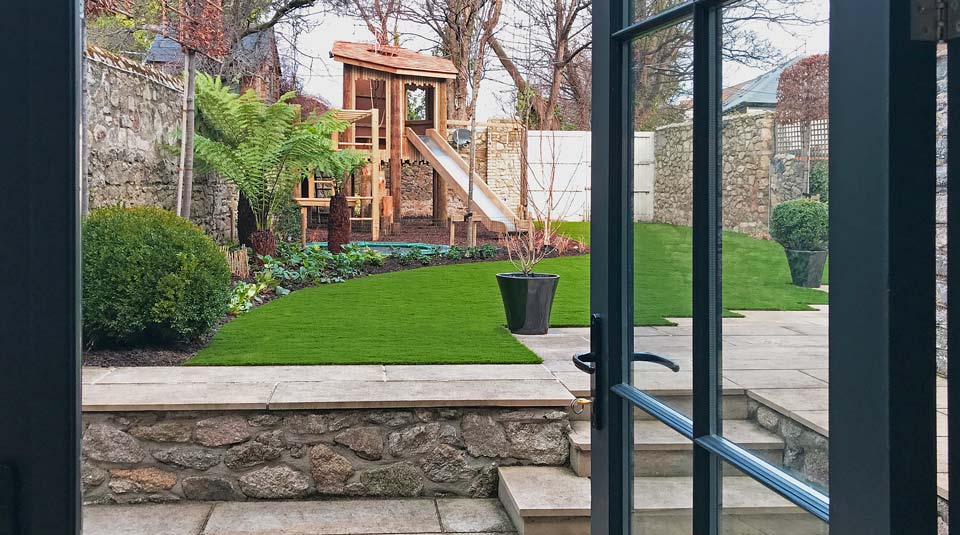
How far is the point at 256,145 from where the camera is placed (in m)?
8.91

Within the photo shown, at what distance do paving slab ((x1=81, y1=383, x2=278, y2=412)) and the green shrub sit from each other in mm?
3077

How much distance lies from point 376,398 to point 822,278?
310 cm

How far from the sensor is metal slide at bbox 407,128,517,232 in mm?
11758

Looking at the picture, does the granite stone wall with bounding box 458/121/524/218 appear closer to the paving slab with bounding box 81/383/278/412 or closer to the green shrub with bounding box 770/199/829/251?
the paving slab with bounding box 81/383/278/412

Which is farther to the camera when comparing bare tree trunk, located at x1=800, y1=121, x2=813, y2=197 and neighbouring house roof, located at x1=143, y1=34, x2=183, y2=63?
neighbouring house roof, located at x1=143, y1=34, x2=183, y2=63

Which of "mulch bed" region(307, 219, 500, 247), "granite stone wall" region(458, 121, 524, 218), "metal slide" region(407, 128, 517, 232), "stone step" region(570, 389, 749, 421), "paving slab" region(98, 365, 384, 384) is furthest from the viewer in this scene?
"granite stone wall" region(458, 121, 524, 218)

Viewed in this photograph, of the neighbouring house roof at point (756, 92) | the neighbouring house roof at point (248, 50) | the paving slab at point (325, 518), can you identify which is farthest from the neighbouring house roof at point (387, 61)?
the neighbouring house roof at point (756, 92)

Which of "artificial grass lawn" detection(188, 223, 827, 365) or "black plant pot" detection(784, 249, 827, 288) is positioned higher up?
"black plant pot" detection(784, 249, 827, 288)

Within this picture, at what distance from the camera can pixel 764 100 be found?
3.73 feet

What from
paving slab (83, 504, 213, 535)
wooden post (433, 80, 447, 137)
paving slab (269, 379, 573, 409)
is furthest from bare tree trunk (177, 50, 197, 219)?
wooden post (433, 80, 447, 137)
